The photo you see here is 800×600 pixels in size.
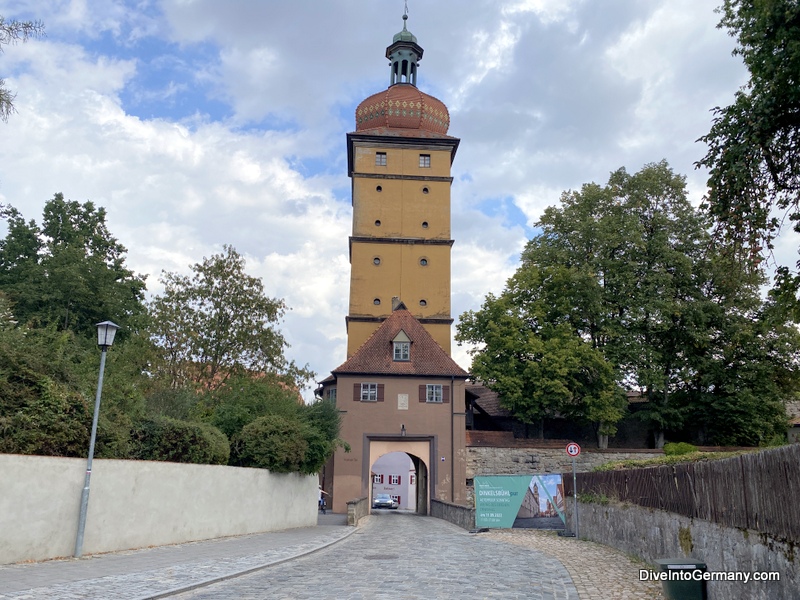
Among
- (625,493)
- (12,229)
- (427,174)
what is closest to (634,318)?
(427,174)

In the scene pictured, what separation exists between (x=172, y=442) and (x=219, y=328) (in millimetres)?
16617

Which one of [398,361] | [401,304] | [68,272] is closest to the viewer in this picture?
[68,272]

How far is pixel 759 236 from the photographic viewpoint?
13031mm

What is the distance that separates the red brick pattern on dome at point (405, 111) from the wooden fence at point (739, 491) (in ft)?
127

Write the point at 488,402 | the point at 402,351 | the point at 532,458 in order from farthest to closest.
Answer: the point at 488,402 < the point at 402,351 < the point at 532,458

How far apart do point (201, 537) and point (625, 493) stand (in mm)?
9998

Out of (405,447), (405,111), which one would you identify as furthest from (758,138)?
(405,111)

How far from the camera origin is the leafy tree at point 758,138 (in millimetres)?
12305

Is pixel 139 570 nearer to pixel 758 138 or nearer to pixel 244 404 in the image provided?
pixel 758 138

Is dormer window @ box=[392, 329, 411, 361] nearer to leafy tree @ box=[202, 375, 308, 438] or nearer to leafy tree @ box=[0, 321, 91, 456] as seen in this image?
leafy tree @ box=[202, 375, 308, 438]

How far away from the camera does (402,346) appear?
1542 inches

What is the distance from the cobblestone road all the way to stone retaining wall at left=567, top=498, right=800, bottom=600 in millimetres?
1688

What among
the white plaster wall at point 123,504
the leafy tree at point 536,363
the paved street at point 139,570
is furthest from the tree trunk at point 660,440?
the paved street at point 139,570

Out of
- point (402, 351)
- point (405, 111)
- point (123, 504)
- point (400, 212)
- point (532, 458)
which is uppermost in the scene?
point (405, 111)
